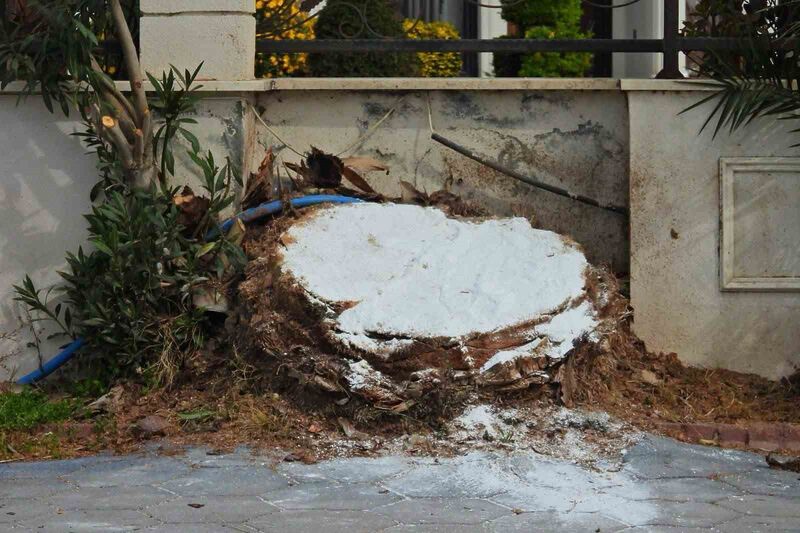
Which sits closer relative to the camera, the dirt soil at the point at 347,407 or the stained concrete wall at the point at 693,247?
the dirt soil at the point at 347,407

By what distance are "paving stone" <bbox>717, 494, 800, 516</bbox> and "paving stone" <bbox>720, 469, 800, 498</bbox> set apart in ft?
0.22

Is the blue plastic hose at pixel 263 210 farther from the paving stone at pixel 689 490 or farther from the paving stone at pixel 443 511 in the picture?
the paving stone at pixel 689 490

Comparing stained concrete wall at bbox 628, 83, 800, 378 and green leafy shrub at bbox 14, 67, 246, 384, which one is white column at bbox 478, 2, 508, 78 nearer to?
stained concrete wall at bbox 628, 83, 800, 378

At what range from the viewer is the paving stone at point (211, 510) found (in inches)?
157

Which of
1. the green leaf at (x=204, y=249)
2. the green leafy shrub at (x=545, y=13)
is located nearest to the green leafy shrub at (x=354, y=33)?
the green leafy shrub at (x=545, y=13)

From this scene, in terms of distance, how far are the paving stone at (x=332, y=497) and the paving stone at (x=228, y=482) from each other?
92 mm

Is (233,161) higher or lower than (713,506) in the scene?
higher

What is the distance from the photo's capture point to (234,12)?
580cm

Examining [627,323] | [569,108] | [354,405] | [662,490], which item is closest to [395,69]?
[569,108]

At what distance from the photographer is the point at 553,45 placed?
5941 mm

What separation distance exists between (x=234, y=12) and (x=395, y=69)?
8.72ft

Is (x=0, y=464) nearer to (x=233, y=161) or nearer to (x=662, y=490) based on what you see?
(x=233, y=161)

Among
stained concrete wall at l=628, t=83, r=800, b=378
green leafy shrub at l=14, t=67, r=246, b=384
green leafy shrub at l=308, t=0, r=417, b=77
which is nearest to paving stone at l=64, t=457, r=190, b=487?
green leafy shrub at l=14, t=67, r=246, b=384

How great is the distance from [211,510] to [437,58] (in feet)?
23.0
